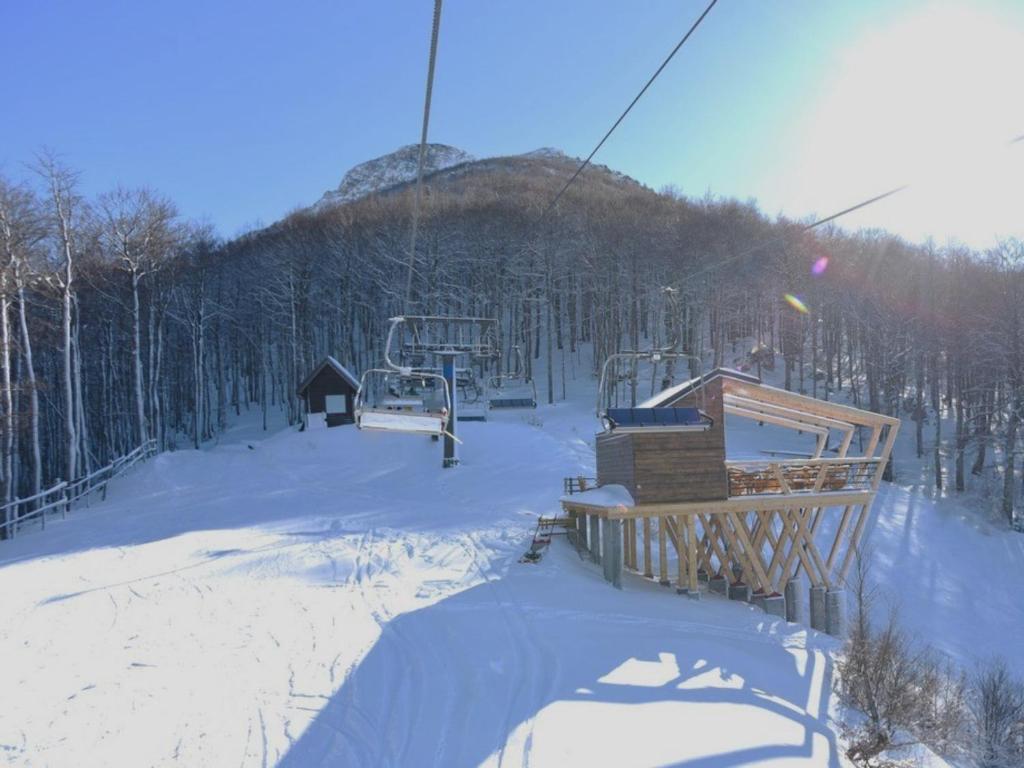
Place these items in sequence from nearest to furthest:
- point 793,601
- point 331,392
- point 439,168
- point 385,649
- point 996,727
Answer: point 385,649 → point 996,727 → point 793,601 → point 331,392 → point 439,168

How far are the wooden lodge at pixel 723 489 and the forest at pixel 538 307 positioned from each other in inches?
572

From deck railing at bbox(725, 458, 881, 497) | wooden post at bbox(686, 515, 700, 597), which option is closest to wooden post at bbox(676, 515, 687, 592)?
wooden post at bbox(686, 515, 700, 597)

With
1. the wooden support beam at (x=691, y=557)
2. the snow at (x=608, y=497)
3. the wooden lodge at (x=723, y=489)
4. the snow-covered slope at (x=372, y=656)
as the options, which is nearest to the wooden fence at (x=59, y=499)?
the snow-covered slope at (x=372, y=656)

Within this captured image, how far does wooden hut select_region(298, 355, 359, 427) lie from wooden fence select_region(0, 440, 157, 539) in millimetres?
7588

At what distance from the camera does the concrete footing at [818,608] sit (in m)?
14.7

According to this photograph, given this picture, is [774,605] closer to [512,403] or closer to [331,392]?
[512,403]

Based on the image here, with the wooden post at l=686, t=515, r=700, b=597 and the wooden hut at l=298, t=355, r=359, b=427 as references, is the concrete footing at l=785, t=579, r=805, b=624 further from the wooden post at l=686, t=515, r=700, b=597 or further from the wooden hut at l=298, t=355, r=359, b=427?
the wooden hut at l=298, t=355, r=359, b=427

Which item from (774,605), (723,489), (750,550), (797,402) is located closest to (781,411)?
(797,402)

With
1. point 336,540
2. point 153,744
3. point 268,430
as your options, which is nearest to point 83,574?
point 336,540

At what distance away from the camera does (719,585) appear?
16.5 meters

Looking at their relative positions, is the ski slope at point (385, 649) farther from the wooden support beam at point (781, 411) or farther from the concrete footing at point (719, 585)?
the wooden support beam at point (781, 411)

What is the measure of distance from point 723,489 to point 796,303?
30.6 metres

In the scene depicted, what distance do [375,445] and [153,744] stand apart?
2286cm

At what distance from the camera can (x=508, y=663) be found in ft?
28.3
